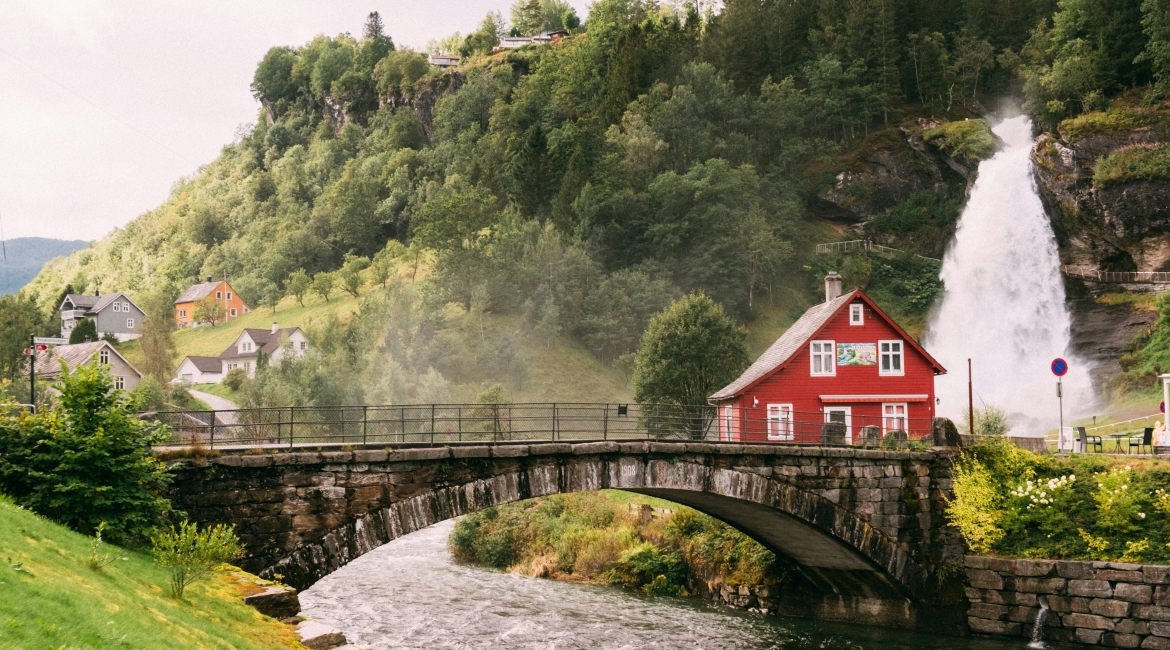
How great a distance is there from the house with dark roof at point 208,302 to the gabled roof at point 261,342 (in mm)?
16826

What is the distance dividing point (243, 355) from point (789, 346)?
2438 inches

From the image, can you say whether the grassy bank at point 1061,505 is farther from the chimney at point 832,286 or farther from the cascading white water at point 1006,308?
the cascading white water at point 1006,308

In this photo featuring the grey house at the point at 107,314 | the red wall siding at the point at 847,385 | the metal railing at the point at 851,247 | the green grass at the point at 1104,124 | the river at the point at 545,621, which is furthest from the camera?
the grey house at the point at 107,314

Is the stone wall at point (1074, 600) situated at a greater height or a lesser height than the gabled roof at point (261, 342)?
lesser

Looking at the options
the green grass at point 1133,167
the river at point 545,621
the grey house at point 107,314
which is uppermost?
the green grass at point 1133,167

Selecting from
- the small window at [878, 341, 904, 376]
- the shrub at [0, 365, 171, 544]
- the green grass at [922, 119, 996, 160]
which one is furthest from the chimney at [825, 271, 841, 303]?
the green grass at [922, 119, 996, 160]

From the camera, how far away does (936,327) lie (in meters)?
73.3

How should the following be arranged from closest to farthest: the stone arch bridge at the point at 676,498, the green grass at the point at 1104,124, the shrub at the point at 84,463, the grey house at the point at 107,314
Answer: the shrub at the point at 84,463, the stone arch bridge at the point at 676,498, the green grass at the point at 1104,124, the grey house at the point at 107,314

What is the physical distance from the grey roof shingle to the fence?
33.5 metres

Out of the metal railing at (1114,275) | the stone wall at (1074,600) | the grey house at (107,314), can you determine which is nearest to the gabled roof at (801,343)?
the stone wall at (1074,600)

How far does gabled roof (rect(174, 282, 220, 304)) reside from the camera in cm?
11325

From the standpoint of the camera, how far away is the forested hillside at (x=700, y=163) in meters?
77.6

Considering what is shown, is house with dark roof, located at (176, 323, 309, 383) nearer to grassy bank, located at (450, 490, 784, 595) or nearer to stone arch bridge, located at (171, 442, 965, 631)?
grassy bank, located at (450, 490, 784, 595)

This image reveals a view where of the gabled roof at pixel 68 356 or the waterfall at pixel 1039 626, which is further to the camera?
the gabled roof at pixel 68 356
